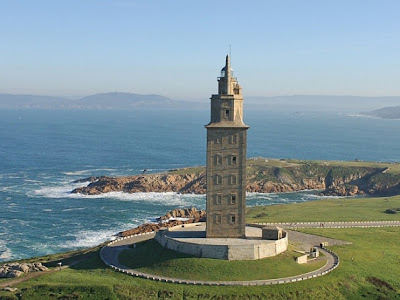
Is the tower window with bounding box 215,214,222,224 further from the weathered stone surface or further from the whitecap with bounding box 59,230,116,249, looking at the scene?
the weathered stone surface

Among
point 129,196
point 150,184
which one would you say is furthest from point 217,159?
point 150,184

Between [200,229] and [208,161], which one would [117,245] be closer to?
[200,229]

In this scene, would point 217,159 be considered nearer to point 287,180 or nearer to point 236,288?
point 236,288

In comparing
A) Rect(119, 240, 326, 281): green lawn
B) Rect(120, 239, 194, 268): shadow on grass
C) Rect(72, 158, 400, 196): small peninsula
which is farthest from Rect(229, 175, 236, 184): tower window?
Rect(72, 158, 400, 196): small peninsula

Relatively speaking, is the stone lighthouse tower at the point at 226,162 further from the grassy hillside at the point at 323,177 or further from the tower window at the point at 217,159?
the grassy hillside at the point at 323,177

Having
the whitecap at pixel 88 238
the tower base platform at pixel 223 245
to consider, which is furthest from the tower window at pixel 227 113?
the whitecap at pixel 88 238

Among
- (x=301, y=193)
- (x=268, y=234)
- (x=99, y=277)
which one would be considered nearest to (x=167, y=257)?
(x=99, y=277)
